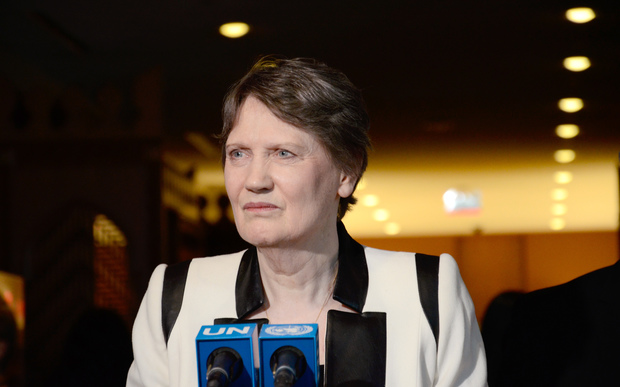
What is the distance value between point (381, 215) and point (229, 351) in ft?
41.5

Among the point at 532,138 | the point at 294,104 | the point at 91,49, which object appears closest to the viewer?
the point at 294,104

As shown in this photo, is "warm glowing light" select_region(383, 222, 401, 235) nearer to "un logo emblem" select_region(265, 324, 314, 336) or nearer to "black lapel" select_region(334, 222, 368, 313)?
"black lapel" select_region(334, 222, 368, 313)

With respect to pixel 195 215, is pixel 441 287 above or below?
below

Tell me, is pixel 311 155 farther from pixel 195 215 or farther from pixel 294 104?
pixel 195 215

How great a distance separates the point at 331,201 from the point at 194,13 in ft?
10.8

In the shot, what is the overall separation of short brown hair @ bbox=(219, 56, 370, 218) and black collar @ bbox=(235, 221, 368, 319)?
170mm

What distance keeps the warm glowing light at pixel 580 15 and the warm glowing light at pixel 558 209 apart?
8229 mm

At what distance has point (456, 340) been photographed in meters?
1.55

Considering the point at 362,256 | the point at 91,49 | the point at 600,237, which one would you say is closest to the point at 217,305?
the point at 362,256

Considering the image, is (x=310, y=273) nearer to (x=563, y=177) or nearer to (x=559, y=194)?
(x=563, y=177)

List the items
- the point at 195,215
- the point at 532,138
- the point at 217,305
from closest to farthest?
the point at 217,305, the point at 532,138, the point at 195,215

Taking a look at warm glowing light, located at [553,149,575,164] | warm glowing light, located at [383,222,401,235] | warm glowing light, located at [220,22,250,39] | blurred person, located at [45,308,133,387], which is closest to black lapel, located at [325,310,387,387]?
blurred person, located at [45,308,133,387]

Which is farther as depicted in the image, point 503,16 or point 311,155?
point 503,16

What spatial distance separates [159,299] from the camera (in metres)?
1.68
